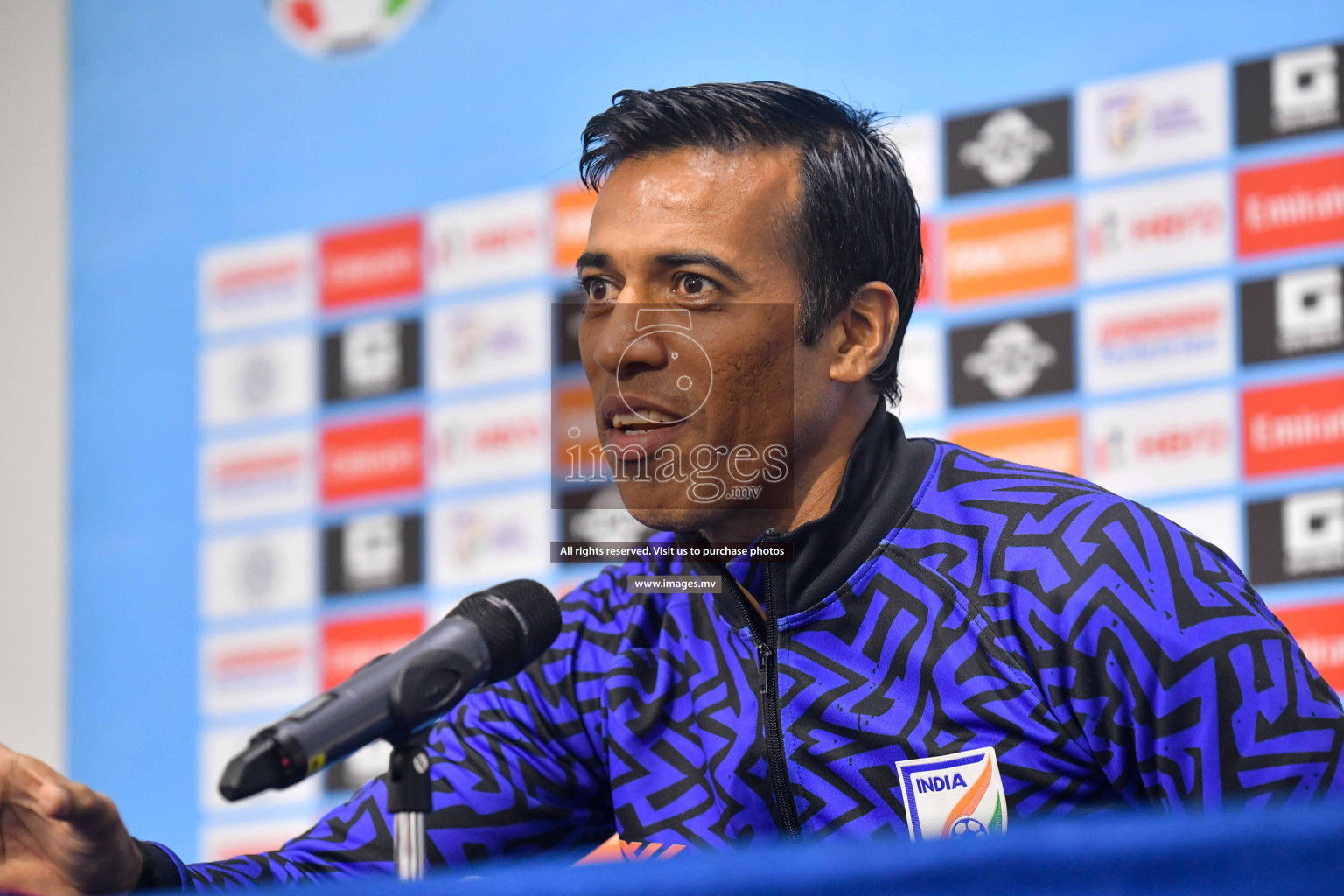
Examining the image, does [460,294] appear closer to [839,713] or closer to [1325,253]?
[1325,253]

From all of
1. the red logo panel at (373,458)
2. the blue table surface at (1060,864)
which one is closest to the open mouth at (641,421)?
the blue table surface at (1060,864)

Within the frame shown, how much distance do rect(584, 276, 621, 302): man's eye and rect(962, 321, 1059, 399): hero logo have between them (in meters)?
1.33

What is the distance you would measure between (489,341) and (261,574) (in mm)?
776

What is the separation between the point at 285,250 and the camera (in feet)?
11.1

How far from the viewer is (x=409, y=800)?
3.15 feet

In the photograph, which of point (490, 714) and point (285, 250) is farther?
point (285, 250)

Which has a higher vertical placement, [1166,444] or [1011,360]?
[1011,360]

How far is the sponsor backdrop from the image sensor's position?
2436mm

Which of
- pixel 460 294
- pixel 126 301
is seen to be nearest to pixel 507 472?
pixel 460 294

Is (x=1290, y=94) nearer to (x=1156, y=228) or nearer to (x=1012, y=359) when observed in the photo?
(x=1156, y=228)

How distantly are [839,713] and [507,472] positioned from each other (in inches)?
70.3

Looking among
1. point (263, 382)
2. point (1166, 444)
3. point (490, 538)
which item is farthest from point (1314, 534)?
point (263, 382)

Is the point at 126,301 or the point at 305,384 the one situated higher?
the point at 126,301

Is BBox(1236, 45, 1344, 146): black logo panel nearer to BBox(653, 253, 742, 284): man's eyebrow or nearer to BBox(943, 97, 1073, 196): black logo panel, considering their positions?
BBox(943, 97, 1073, 196): black logo panel
